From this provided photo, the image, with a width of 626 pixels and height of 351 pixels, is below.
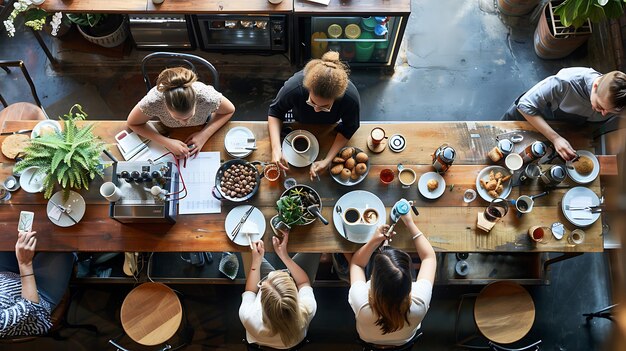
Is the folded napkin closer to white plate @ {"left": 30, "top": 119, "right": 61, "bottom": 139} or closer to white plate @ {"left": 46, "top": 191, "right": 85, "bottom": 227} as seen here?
white plate @ {"left": 46, "top": 191, "right": 85, "bottom": 227}

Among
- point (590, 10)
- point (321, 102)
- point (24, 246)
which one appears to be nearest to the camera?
point (321, 102)

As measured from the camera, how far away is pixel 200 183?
2.75 meters

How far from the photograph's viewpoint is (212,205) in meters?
2.71

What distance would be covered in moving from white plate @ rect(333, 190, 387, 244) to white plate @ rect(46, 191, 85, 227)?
4.92 feet

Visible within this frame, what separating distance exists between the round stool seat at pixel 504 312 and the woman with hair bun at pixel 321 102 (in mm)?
1396

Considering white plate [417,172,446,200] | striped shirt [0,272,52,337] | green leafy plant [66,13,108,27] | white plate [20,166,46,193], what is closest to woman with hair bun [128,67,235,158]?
white plate [20,166,46,193]

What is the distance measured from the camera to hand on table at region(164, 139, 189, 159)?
275 centimetres

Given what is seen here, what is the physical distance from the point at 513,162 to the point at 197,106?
194 centimetres

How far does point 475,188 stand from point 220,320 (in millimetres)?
2112

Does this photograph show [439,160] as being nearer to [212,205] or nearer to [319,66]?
[319,66]

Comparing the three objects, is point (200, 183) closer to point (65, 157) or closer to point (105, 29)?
point (65, 157)

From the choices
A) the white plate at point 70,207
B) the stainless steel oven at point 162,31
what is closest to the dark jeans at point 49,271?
the white plate at point 70,207

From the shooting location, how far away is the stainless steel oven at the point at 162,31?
3.93 m

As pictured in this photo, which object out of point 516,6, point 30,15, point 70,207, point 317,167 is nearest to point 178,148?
point 70,207
